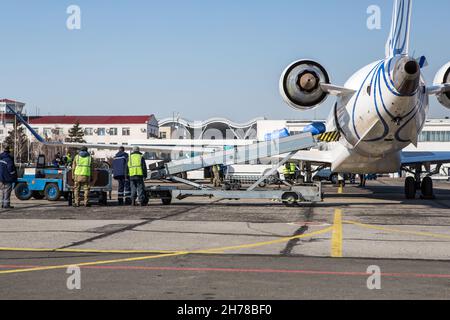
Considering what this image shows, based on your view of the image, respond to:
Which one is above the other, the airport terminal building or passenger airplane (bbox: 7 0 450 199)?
the airport terminal building

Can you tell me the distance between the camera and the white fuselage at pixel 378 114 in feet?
59.5

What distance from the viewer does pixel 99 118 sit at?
13675cm

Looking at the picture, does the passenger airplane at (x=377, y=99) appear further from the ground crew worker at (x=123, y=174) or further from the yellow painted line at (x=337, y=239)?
the ground crew worker at (x=123, y=174)

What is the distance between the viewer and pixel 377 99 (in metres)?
18.6

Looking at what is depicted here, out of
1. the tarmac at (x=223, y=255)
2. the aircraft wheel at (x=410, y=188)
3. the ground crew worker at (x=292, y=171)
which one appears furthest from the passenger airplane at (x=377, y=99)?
the ground crew worker at (x=292, y=171)

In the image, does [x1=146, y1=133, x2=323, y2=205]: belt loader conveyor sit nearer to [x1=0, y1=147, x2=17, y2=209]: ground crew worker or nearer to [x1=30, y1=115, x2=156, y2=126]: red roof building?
[x1=0, y1=147, x2=17, y2=209]: ground crew worker

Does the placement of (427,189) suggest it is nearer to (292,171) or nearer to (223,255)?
(292,171)

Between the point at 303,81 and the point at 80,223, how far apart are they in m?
10.2

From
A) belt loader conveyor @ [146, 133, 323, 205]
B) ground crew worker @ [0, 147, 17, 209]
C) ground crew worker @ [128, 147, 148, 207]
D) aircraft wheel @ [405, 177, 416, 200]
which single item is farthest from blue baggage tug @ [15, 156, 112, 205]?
aircraft wheel @ [405, 177, 416, 200]

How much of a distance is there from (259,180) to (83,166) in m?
6.03

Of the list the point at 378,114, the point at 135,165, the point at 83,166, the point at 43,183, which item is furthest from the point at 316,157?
the point at 43,183

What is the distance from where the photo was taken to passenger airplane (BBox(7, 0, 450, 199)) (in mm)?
17812
